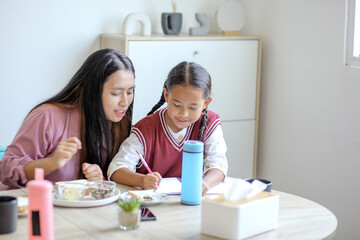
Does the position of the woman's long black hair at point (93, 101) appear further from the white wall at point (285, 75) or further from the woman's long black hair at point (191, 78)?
the white wall at point (285, 75)

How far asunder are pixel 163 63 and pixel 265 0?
34.4 inches

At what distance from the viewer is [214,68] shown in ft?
11.7

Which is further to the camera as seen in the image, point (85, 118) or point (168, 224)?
point (85, 118)

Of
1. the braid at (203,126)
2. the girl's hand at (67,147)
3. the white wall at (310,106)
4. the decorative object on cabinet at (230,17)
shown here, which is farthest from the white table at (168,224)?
the decorative object on cabinet at (230,17)

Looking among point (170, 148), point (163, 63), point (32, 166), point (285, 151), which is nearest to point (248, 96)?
point (285, 151)

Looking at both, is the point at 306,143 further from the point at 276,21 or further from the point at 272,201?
the point at 272,201

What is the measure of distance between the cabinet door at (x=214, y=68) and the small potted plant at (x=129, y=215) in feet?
5.98

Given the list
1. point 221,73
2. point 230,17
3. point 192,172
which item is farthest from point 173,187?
point 230,17

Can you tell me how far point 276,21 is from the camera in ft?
11.9

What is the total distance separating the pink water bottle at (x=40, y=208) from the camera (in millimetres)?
1323

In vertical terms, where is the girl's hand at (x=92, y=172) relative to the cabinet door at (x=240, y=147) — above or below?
above

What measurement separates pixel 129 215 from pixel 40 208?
0.27 meters

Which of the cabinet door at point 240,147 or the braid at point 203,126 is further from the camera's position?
the cabinet door at point 240,147

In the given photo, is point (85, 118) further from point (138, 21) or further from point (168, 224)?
point (138, 21)
